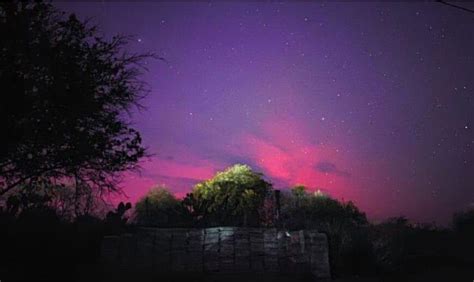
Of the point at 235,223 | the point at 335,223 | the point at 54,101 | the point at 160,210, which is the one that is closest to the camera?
the point at 54,101

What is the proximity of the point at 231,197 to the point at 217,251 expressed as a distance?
12241 millimetres

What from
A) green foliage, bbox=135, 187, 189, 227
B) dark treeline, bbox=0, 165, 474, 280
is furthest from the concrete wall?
green foliage, bbox=135, 187, 189, 227

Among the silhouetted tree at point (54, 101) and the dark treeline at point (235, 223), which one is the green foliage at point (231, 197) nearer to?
the dark treeline at point (235, 223)

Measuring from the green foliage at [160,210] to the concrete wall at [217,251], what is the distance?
8.21m

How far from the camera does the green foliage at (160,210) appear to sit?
28.4m

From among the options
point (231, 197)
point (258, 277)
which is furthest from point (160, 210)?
point (258, 277)

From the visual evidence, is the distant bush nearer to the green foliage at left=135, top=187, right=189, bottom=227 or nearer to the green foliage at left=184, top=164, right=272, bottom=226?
the green foliage at left=184, top=164, right=272, bottom=226

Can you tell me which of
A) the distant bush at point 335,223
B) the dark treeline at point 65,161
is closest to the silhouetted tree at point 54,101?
the dark treeline at point 65,161

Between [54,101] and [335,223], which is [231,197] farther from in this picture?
[54,101]

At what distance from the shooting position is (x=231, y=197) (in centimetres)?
3067

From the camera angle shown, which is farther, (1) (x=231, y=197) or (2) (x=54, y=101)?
(1) (x=231, y=197)

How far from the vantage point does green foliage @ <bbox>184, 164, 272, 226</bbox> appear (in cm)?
2847

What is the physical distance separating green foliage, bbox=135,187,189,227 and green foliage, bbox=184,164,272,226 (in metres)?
1.09

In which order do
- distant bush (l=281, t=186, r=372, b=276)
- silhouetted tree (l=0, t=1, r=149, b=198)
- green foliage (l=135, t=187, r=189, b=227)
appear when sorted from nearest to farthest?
silhouetted tree (l=0, t=1, r=149, b=198), distant bush (l=281, t=186, r=372, b=276), green foliage (l=135, t=187, r=189, b=227)
